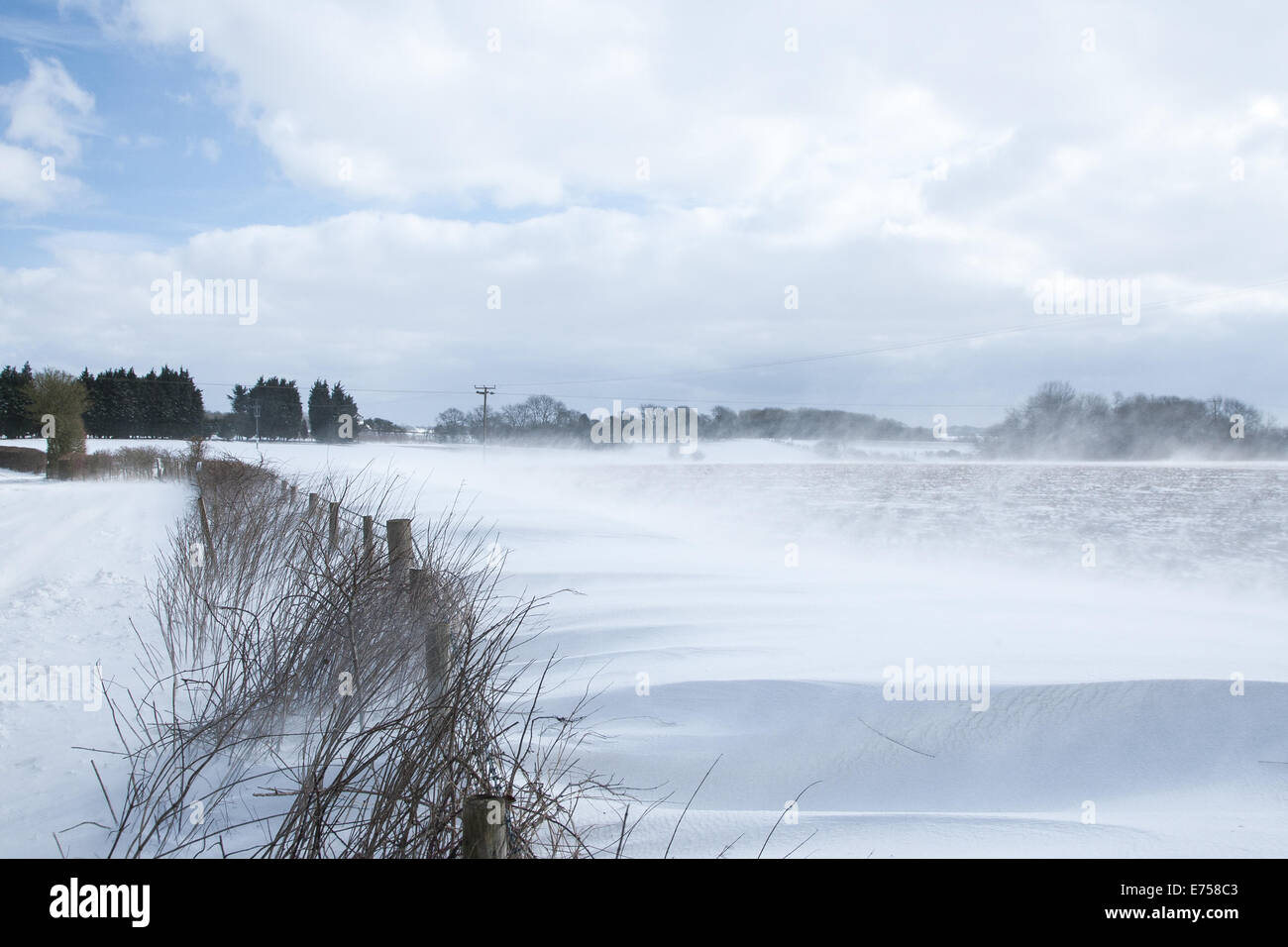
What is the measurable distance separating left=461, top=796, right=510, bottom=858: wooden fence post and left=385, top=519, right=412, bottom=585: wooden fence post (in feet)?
9.99

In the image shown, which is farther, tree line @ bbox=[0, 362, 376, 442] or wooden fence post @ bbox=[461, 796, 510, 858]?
tree line @ bbox=[0, 362, 376, 442]

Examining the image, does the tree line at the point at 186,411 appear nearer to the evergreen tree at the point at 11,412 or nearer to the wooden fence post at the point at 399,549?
the evergreen tree at the point at 11,412

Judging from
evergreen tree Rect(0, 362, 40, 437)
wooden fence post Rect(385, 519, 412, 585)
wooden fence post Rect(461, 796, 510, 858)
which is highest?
evergreen tree Rect(0, 362, 40, 437)

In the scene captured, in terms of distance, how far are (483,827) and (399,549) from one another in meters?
3.35

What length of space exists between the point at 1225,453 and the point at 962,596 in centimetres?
3126

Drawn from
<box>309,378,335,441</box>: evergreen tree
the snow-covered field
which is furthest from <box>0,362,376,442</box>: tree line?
the snow-covered field

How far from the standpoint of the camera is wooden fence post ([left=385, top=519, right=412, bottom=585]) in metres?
4.89

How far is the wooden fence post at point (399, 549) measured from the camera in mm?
4891

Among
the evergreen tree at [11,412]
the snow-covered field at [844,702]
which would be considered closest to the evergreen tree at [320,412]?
the evergreen tree at [11,412]

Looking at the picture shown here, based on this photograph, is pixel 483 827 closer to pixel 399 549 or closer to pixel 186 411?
pixel 399 549

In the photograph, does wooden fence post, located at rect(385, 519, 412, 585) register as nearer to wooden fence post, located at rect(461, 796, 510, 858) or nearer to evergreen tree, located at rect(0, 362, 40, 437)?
wooden fence post, located at rect(461, 796, 510, 858)

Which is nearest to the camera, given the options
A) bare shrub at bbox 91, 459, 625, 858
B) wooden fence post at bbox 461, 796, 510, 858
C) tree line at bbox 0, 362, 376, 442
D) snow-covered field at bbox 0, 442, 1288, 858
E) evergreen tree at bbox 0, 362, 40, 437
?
wooden fence post at bbox 461, 796, 510, 858

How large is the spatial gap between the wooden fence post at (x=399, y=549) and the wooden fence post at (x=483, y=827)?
3.05 meters
